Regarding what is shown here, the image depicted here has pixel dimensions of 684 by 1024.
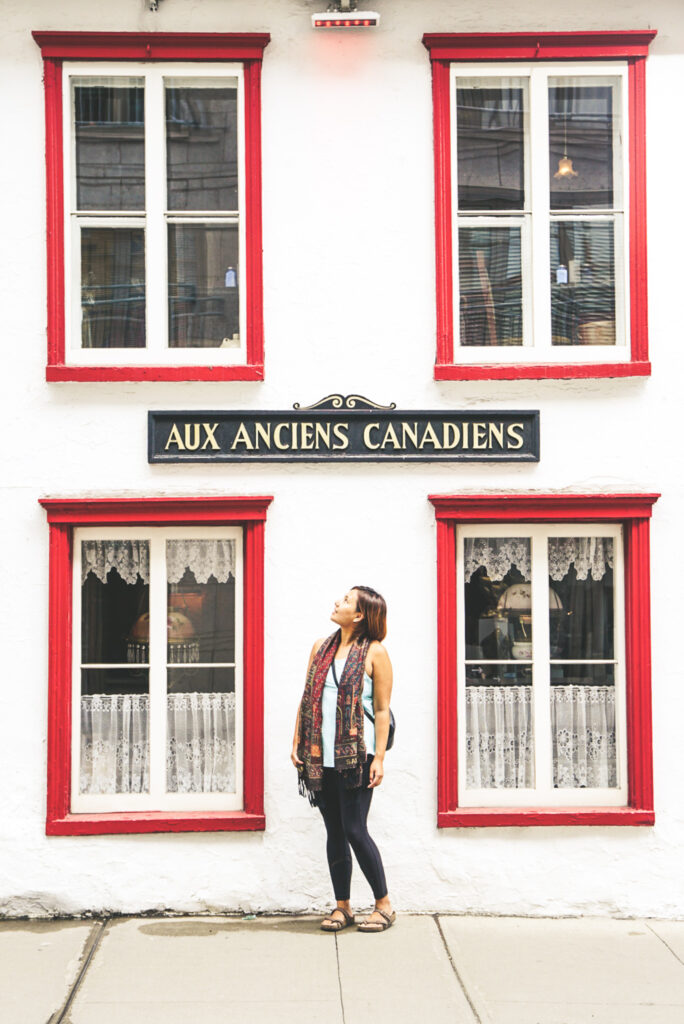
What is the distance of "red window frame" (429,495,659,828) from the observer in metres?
6.99

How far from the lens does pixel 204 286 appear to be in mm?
7305

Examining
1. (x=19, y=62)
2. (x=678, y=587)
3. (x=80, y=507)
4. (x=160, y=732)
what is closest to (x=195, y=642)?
(x=160, y=732)

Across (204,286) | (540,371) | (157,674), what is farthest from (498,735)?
(204,286)

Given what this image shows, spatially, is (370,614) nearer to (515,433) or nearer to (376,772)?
(376,772)

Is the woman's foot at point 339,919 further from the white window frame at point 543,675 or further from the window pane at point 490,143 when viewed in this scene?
the window pane at point 490,143

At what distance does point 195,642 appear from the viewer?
7.19 metres

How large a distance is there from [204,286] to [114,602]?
7.10 ft

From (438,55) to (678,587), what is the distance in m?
3.77

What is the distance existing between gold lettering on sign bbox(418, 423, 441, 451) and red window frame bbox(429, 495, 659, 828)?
0.34 m

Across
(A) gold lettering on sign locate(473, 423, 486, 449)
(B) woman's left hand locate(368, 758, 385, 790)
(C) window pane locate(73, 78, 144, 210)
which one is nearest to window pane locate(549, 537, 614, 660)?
(A) gold lettering on sign locate(473, 423, 486, 449)

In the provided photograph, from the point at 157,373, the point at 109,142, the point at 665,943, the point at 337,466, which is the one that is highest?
the point at 109,142

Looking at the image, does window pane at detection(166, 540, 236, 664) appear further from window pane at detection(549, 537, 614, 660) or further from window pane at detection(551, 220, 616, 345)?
window pane at detection(551, 220, 616, 345)

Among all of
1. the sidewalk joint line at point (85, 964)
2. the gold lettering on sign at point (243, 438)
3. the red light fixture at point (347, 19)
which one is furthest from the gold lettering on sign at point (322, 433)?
the sidewalk joint line at point (85, 964)

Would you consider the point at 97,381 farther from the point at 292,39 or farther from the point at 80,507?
the point at 292,39
